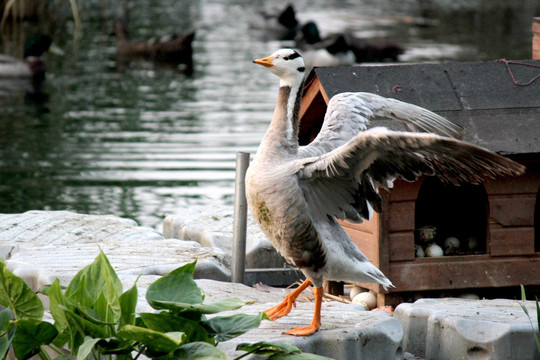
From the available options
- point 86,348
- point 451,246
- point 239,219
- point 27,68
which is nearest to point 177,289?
A: point 86,348

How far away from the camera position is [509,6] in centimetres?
3284

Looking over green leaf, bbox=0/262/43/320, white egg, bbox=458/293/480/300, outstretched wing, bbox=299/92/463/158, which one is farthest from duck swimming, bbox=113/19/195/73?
green leaf, bbox=0/262/43/320

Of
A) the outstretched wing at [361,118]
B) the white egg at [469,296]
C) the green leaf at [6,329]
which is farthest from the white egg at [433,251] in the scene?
the green leaf at [6,329]

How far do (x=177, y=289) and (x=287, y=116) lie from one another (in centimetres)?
110

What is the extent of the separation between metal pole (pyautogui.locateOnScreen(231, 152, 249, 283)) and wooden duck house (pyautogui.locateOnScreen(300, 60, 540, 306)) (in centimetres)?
68

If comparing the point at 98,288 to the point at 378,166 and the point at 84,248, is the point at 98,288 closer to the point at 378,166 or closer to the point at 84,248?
the point at 378,166

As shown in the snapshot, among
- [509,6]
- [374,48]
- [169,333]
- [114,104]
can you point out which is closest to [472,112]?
[169,333]

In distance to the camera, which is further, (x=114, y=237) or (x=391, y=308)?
(x=114, y=237)

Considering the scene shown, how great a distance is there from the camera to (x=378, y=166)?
4.46 m

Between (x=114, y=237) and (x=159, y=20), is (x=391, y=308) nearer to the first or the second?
(x=114, y=237)

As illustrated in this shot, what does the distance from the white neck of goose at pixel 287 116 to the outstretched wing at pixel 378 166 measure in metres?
0.21

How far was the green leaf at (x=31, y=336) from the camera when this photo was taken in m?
4.23

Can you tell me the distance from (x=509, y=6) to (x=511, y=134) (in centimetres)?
2857

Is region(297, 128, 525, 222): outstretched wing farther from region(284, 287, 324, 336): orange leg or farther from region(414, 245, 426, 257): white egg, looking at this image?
region(414, 245, 426, 257): white egg
